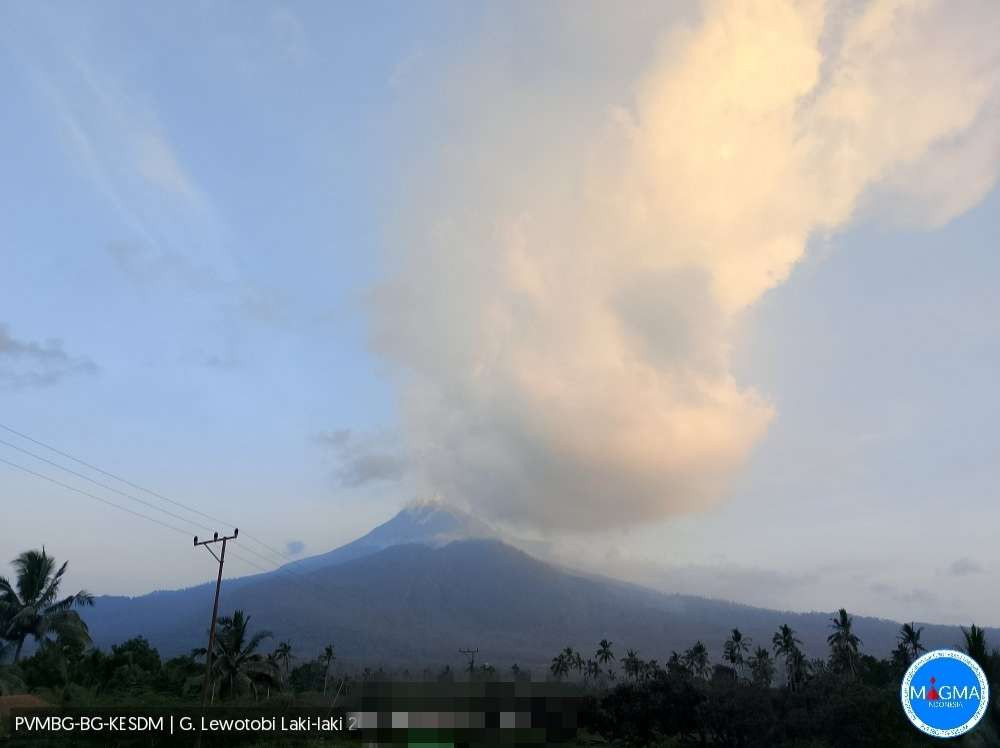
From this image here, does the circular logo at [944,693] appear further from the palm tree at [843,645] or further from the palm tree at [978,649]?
the palm tree at [843,645]

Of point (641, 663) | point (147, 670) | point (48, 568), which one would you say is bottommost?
point (641, 663)

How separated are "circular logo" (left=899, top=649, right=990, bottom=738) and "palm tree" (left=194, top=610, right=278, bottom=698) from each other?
4146 cm

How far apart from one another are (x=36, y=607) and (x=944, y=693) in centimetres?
5765

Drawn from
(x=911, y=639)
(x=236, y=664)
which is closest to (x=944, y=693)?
(x=236, y=664)

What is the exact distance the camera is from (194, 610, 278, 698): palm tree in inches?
1928

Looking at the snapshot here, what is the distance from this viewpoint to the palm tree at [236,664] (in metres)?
49.0

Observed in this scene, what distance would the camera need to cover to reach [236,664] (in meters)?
49.5

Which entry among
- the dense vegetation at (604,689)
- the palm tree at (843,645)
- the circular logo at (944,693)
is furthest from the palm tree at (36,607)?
the palm tree at (843,645)

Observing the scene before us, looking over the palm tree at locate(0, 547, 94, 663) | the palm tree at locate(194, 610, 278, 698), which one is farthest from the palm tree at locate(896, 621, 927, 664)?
the palm tree at locate(0, 547, 94, 663)

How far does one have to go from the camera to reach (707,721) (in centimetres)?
4175

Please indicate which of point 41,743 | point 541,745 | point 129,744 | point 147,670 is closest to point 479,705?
point 541,745

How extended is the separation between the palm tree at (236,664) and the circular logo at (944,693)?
41.5m

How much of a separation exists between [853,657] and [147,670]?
9676cm

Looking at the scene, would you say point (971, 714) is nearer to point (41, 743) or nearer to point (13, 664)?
point (41, 743)
